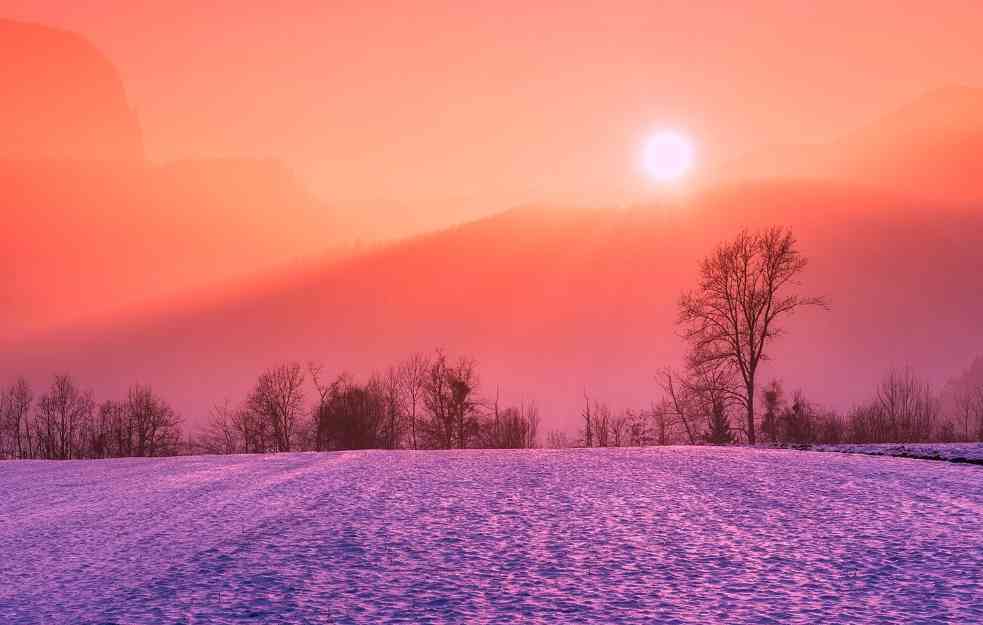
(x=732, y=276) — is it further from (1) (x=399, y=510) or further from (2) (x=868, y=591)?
(2) (x=868, y=591)

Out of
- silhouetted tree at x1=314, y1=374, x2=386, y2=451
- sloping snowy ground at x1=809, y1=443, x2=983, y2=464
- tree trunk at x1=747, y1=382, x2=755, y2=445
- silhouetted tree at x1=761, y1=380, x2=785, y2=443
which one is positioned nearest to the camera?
sloping snowy ground at x1=809, y1=443, x2=983, y2=464

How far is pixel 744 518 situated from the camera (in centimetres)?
1229

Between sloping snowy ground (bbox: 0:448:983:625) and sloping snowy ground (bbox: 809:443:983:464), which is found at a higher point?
sloping snowy ground (bbox: 0:448:983:625)

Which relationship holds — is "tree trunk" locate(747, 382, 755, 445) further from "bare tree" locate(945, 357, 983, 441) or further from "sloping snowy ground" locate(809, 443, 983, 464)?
"bare tree" locate(945, 357, 983, 441)

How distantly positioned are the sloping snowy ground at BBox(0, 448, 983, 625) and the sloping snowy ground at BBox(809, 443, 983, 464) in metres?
3.03

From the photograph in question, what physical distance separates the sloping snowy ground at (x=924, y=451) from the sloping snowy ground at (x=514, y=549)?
9.94 ft

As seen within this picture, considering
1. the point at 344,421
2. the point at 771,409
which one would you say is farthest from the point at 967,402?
the point at 344,421

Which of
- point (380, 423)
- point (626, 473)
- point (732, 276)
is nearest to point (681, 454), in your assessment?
point (626, 473)

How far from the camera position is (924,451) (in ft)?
78.0

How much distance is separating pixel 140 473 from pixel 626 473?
15284 millimetres

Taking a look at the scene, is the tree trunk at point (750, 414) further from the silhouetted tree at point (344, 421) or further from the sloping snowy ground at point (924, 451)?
the silhouetted tree at point (344, 421)

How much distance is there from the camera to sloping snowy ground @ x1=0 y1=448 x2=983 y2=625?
311 inches

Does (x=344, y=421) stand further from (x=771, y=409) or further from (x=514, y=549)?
(x=514, y=549)

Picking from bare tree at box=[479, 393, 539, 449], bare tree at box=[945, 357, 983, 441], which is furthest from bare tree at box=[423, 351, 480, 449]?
bare tree at box=[945, 357, 983, 441]
